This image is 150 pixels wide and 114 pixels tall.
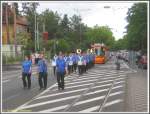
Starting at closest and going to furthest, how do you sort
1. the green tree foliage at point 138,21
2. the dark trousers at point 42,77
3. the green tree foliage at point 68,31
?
the dark trousers at point 42,77 < the green tree foliage at point 138,21 < the green tree foliage at point 68,31

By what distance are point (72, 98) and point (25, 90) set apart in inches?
182

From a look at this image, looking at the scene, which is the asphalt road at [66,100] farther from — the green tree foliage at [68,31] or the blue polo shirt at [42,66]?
the green tree foliage at [68,31]

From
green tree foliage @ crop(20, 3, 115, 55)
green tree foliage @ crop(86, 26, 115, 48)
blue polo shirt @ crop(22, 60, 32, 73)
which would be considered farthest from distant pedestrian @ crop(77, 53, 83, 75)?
green tree foliage @ crop(86, 26, 115, 48)

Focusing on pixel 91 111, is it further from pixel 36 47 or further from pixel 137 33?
pixel 36 47

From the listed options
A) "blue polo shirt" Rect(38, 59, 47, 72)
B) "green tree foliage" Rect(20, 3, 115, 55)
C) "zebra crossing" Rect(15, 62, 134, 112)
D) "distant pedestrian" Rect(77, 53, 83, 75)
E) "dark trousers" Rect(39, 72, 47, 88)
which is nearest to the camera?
"zebra crossing" Rect(15, 62, 134, 112)

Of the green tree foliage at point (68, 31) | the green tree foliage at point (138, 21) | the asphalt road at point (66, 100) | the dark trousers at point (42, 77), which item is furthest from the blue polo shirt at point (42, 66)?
the green tree foliage at point (68, 31)

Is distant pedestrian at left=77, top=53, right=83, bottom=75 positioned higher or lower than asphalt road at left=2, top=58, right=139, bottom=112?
higher

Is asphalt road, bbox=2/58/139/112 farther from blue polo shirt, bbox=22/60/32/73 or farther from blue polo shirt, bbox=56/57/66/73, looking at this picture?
blue polo shirt, bbox=22/60/32/73

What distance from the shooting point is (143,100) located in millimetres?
18797

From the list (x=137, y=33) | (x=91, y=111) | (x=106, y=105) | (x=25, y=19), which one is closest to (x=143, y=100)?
(x=106, y=105)

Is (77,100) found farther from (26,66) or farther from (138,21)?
(138,21)

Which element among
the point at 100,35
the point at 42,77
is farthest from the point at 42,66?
the point at 100,35

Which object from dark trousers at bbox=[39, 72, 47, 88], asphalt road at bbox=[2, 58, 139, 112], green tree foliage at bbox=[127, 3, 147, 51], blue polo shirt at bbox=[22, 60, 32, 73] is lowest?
asphalt road at bbox=[2, 58, 139, 112]

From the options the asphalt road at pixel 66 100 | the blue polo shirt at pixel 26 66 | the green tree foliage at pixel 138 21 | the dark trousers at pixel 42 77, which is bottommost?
the asphalt road at pixel 66 100
